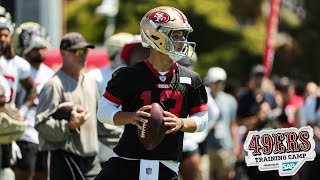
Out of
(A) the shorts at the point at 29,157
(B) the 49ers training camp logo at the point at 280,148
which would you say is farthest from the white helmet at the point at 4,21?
(B) the 49ers training camp logo at the point at 280,148

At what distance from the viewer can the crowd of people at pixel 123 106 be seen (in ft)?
21.7

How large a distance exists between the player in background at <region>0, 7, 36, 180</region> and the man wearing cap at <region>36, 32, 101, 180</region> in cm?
48

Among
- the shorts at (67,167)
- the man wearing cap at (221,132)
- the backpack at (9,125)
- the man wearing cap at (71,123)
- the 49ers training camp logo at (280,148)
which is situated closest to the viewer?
the 49ers training camp logo at (280,148)

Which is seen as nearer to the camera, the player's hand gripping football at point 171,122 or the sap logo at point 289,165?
the player's hand gripping football at point 171,122

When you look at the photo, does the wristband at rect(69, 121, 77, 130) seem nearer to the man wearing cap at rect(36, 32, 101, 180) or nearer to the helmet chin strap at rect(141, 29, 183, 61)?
the man wearing cap at rect(36, 32, 101, 180)

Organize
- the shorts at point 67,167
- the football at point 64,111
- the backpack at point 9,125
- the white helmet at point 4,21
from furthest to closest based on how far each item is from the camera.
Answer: the white helmet at point 4,21 → the shorts at point 67,167 → the football at point 64,111 → the backpack at point 9,125

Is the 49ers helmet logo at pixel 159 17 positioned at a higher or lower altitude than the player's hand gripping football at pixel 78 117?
higher

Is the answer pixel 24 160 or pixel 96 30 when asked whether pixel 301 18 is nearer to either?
pixel 96 30

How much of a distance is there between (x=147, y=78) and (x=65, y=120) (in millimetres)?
1974

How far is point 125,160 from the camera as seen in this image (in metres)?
6.64

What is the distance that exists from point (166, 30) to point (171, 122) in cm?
67

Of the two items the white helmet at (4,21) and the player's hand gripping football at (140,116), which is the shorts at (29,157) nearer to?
the white helmet at (4,21)

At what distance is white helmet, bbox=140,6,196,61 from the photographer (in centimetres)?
662

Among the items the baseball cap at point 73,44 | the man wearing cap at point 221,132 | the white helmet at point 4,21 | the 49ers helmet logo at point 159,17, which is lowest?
the man wearing cap at point 221,132
